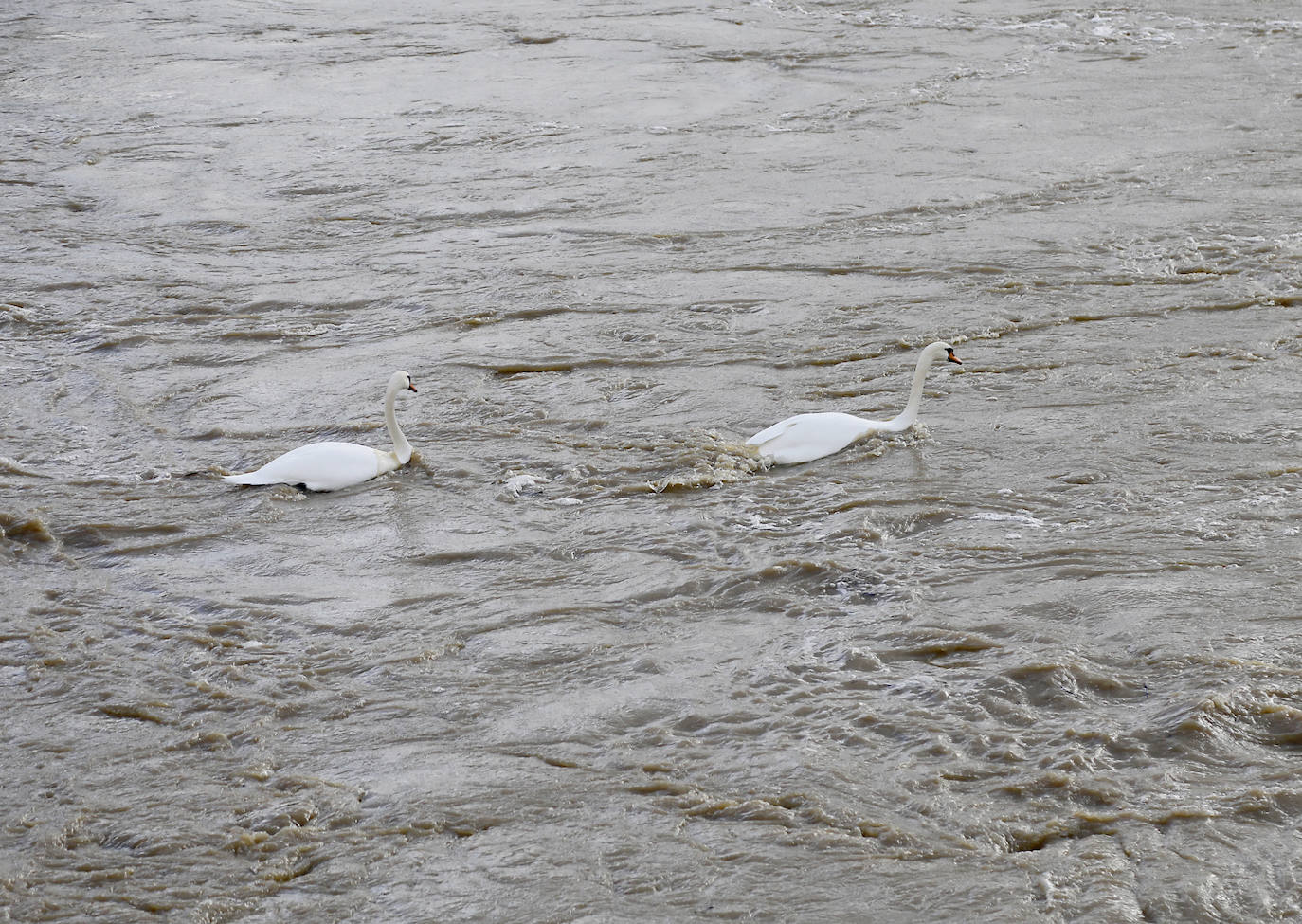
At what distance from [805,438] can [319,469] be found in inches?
102

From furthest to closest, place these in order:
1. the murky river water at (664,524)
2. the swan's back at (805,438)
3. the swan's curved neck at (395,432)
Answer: the swan's curved neck at (395,432) < the swan's back at (805,438) < the murky river water at (664,524)

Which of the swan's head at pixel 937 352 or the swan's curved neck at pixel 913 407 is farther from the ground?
the swan's head at pixel 937 352

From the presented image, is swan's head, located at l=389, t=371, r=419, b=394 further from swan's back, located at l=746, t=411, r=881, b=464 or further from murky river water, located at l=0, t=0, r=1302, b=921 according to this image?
swan's back, located at l=746, t=411, r=881, b=464

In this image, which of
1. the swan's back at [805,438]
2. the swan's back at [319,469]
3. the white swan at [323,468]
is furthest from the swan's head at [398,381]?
the swan's back at [805,438]

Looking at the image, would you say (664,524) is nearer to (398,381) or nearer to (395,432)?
(395,432)

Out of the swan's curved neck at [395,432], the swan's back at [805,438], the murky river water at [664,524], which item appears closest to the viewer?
the murky river water at [664,524]

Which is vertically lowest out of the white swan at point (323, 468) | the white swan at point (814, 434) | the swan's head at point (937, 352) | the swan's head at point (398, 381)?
the white swan at point (323, 468)

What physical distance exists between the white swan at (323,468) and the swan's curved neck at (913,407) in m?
2.73

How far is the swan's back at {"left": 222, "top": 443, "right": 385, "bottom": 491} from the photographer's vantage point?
7.17 metres

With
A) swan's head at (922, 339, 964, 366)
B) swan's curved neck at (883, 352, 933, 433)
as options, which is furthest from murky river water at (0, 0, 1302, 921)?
swan's head at (922, 339, 964, 366)

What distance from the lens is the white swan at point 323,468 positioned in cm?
717

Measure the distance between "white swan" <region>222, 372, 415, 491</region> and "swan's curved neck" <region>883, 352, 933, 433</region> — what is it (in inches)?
108

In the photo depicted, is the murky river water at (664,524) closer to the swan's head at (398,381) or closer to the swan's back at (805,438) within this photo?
the swan's back at (805,438)

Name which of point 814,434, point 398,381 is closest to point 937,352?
point 814,434
